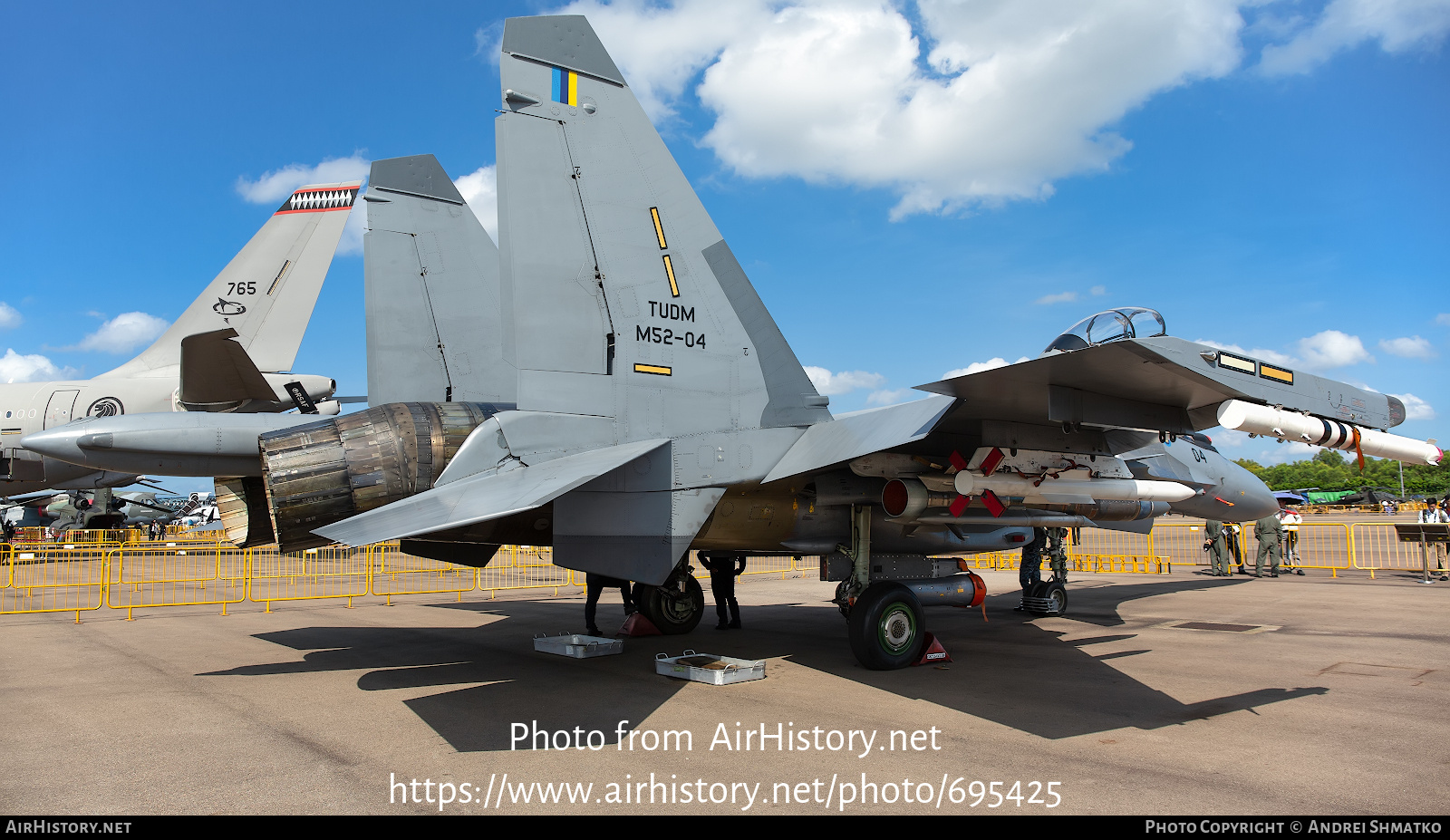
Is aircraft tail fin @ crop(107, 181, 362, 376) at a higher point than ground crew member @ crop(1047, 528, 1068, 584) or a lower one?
higher

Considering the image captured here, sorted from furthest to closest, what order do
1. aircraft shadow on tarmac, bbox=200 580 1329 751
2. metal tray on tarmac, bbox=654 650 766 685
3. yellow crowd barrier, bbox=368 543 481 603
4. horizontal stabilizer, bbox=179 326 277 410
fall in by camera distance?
yellow crowd barrier, bbox=368 543 481 603 → horizontal stabilizer, bbox=179 326 277 410 → metal tray on tarmac, bbox=654 650 766 685 → aircraft shadow on tarmac, bbox=200 580 1329 751

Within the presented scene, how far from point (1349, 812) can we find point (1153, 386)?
9.05 ft

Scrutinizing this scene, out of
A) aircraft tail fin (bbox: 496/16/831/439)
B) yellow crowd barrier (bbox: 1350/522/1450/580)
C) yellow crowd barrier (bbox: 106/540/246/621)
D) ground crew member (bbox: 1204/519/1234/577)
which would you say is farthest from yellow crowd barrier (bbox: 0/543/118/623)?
yellow crowd barrier (bbox: 1350/522/1450/580)

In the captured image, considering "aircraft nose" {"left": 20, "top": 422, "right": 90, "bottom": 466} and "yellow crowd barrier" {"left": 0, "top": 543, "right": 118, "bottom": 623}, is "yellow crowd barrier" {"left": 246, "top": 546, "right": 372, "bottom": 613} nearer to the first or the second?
"yellow crowd barrier" {"left": 0, "top": 543, "right": 118, "bottom": 623}

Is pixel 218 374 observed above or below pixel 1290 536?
above

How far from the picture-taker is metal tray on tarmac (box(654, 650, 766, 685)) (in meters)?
6.99

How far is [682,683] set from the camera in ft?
23.1

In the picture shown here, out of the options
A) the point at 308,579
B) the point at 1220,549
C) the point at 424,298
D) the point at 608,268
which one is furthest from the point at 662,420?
the point at 1220,549

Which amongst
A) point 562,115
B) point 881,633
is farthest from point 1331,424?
point 562,115

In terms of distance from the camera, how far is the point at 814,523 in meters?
7.90

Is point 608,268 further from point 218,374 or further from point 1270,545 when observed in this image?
point 1270,545

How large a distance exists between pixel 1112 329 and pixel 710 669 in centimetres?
518

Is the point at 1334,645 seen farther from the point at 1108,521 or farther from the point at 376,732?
the point at 376,732

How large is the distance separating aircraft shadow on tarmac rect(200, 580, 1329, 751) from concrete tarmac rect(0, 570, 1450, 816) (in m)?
0.04
